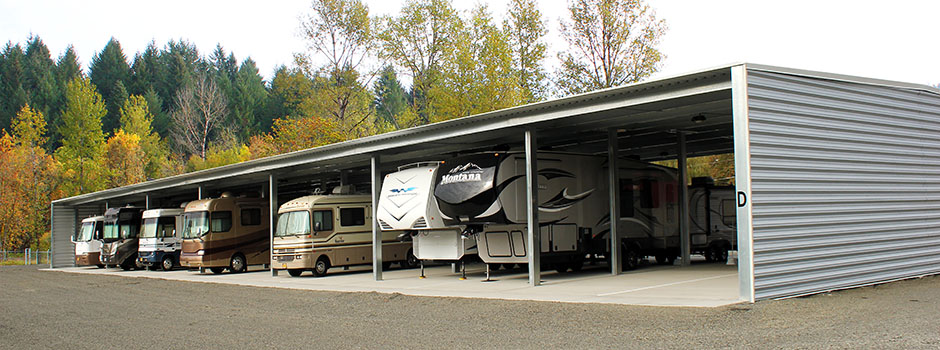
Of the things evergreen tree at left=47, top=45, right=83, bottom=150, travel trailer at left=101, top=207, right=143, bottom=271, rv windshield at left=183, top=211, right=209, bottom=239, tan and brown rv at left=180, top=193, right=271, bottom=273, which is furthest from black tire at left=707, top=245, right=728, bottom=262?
evergreen tree at left=47, top=45, right=83, bottom=150

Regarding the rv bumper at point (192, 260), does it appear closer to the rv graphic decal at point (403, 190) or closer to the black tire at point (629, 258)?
the rv graphic decal at point (403, 190)

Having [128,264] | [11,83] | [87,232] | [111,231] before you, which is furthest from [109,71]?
[128,264]

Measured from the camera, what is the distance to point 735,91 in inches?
391

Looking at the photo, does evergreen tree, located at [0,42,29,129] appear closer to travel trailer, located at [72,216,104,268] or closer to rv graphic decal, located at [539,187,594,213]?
travel trailer, located at [72,216,104,268]

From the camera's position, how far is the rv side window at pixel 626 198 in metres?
17.8

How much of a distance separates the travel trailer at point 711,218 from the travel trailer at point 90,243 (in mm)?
23366

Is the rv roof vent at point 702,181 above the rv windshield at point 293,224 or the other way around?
above

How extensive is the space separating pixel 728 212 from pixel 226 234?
15.3m

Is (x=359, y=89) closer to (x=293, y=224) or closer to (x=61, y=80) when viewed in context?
(x=293, y=224)

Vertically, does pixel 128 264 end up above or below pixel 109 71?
below

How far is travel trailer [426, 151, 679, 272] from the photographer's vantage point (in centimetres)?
1530

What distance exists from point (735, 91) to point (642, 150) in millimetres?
12088

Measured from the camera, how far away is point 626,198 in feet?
58.7

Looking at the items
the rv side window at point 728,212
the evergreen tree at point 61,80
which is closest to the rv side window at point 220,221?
the rv side window at point 728,212
